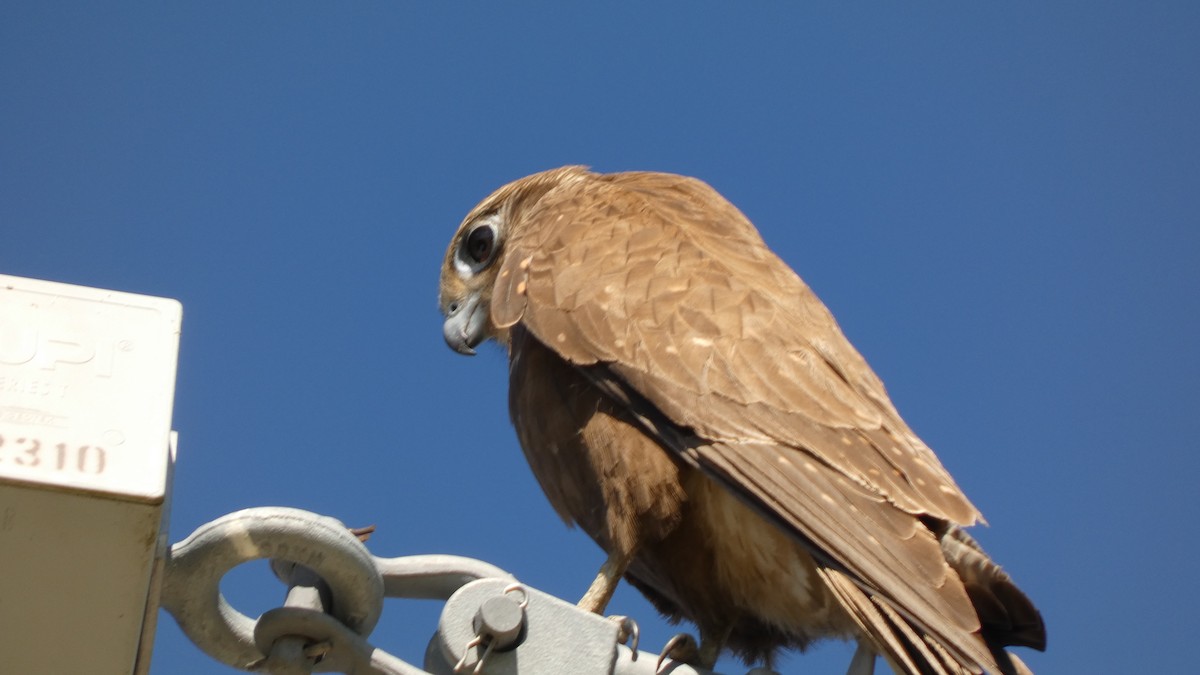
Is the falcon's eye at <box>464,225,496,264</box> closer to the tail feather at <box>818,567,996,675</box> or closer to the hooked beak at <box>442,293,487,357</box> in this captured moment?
the hooked beak at <box>442,293,487,357</box>

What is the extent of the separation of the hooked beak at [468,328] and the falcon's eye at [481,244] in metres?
0.19

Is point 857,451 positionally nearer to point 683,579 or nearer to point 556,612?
point 683,579

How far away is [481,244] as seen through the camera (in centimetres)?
529

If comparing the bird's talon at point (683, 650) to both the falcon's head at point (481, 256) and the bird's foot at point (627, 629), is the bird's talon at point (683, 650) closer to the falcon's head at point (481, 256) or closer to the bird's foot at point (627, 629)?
the bird's foot at point (627, 629)

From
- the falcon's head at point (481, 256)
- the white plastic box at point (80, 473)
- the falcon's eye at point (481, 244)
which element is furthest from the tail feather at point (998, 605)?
the falcon's eye at point (481, 244)

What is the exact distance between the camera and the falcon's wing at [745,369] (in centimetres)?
299

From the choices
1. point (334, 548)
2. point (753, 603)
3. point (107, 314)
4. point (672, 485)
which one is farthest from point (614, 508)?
point (107, 314)

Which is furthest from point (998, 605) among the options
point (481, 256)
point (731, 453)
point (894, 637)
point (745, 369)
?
point (481, 256)

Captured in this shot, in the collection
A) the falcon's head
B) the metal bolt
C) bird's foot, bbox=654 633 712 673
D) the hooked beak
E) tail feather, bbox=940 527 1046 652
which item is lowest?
bird's foot, bbox=654 633 712 673

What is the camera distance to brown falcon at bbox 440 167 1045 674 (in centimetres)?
292

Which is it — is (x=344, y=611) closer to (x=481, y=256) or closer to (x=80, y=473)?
(x=80, y=473)

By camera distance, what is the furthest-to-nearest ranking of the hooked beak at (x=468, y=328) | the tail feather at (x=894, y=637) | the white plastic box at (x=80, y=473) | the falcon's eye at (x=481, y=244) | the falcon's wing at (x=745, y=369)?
1. the falcon's eye at (x=481, y=244)
2. the hooked beak at (x=468, y=328)
3. the falcon's wing at (x=745, y=369)
4. the tail feather at (x=894, y=637)
5. the white plastic box at (x=80, y=473)

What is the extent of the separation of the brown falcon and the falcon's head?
0.72 meters

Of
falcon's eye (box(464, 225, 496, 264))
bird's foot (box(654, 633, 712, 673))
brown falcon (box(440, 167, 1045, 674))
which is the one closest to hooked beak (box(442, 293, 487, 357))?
falcon's eye (box(464, 225, 496, 264))
